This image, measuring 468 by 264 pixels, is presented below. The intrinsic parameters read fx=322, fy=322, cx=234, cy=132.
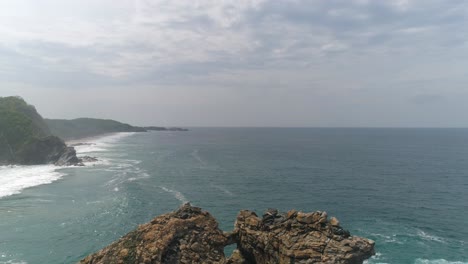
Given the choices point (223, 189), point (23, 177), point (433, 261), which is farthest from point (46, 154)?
point (433, 261)

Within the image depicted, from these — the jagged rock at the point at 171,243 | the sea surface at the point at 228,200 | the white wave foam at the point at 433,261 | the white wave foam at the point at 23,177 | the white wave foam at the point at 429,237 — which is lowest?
the white wave foam at the point at 433,261

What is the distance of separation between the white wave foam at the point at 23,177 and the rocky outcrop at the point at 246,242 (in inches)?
2739

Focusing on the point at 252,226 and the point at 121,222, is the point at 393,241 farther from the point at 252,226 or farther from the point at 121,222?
the point at 121,222

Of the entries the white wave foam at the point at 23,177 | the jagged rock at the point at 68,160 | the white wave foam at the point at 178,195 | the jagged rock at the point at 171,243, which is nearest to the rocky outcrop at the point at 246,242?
the jagged rock at the point at 171,243

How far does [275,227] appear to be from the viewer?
25938mm

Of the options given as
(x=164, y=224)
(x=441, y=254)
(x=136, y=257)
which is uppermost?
(x=164, y=224)

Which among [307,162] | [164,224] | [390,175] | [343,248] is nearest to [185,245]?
[164,224]

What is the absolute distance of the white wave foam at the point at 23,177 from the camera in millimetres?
82569

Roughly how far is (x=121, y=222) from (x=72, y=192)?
30.9 metres

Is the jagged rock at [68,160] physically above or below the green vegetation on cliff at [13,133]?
below

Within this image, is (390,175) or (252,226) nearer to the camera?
(252,226)

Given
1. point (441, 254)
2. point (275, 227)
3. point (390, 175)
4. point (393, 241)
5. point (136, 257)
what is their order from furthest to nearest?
point (390, 175) < point (393, 241) < point (441, 254) < point (275, 227) < point (136, 257)

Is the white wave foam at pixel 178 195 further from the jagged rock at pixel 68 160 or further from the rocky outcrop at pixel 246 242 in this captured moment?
the jagged rock at pixel 68 160

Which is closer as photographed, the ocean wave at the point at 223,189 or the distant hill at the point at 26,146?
the ocean wave at the point at 223,189
